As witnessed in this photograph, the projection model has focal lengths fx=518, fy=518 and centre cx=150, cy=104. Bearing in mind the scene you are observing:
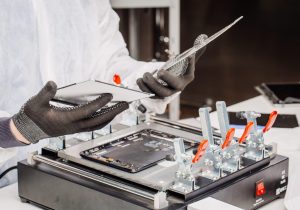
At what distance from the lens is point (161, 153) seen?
1288 mm

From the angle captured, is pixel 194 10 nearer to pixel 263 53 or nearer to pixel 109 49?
pixel 263 53

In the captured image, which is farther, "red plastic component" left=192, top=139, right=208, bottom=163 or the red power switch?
the red power switch

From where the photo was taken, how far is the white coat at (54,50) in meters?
1.63

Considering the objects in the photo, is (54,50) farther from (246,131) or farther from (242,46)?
(242,46)

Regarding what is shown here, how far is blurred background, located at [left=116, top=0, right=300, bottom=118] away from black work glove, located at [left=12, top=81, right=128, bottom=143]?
10.2ft

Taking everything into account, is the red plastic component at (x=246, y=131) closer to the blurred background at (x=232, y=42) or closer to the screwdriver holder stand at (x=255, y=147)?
the screwdriver holder stand at (x=255, y=147)

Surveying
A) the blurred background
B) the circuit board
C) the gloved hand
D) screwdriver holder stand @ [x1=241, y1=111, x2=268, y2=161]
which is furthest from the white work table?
the blurred background

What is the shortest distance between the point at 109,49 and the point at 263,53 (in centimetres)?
282

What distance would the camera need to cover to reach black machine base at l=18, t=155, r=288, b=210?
113cm

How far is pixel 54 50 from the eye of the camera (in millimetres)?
1763

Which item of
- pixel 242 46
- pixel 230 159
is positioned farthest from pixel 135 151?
pixel 242 46

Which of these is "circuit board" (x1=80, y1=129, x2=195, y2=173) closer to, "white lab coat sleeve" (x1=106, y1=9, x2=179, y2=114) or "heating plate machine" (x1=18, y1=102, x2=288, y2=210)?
"heating plate machine" (x1=18, y1=102, x2=288, y2=210)

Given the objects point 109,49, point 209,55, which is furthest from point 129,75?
point 209,55

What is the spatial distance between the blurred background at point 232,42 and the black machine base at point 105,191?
3055mm
